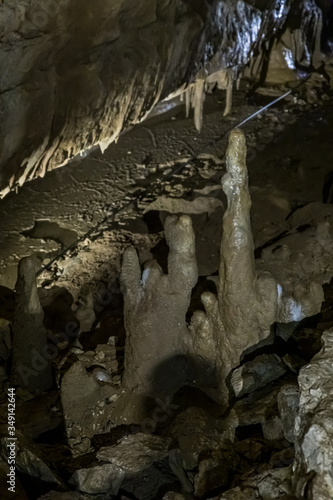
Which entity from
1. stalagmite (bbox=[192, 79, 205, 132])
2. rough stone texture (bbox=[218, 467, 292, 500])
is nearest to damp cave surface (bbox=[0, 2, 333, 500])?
rough stone texture (bbox=[218, 467, 292, 500])

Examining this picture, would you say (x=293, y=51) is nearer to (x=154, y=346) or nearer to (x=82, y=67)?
(x=82, y=67)

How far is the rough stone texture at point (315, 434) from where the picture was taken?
205cm

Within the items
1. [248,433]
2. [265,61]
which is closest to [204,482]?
[248,433]

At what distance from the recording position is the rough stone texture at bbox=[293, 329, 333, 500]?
2.05 m

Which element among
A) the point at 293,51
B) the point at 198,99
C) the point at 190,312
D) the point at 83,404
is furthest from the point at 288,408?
the point at 293,51

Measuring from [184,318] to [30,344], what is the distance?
1.23 meters

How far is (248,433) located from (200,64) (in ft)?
20.1

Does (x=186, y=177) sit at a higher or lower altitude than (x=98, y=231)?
higher

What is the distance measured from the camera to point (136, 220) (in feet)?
24.3

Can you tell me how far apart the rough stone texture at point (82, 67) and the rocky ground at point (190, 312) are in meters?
1.16

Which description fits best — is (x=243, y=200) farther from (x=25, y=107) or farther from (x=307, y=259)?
(x=25, y=107)

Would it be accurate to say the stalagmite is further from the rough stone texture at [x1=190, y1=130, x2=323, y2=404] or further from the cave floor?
the rough stone texture at [x1=190, y1=130, x2=323, y2=404]

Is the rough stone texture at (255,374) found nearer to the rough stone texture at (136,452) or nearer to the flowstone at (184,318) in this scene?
the flowstone at (184,318)

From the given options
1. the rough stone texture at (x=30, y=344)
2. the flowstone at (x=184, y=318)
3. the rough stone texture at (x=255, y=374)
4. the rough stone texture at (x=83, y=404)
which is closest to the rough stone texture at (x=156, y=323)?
the flowstone at (x=184, y=318)
